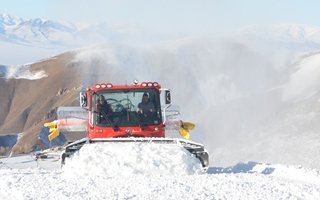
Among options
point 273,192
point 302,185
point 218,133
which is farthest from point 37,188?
point 218,133

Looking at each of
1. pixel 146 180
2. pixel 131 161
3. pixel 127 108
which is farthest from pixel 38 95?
pixel 146 180

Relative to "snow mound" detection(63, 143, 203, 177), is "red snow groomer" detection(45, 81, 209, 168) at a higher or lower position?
higher

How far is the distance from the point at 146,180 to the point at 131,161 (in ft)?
4.40

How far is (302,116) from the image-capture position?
6069 cm

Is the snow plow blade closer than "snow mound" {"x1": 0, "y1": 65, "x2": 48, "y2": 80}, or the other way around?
the snow plow blade

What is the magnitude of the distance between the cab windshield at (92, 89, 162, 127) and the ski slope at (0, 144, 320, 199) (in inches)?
95.5

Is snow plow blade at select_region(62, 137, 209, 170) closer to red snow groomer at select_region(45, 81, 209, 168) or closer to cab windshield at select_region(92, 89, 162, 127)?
red snow groomer at select_region(45, 81, 209, 168)

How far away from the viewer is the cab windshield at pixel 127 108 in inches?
554

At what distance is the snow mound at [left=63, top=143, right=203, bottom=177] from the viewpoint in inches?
436

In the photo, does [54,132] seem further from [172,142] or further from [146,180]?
[146,180]

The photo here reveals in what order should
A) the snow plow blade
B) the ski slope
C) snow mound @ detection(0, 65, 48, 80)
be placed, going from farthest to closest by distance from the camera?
snow mound @ detection(0, 65, 48, 80)
the snow plow blade
the ski slope

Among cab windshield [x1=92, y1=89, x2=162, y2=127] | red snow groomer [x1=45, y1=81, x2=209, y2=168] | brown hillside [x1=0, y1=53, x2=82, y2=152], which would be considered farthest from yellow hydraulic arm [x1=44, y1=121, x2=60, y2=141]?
brown hillside [x1=0, y1=53, x2=82, y2=152]

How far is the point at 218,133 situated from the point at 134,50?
11373cm

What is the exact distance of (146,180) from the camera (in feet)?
32.6
